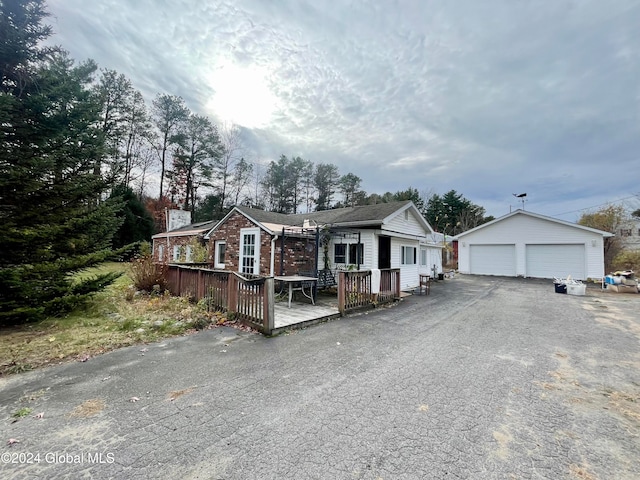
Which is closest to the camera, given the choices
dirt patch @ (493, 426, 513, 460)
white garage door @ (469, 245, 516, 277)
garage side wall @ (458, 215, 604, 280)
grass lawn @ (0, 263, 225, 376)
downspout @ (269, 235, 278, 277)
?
dirt patch @ (493, 426, 513, 460)

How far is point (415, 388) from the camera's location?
3.44 meters

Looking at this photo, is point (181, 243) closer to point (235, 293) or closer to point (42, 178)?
point (42, 178)

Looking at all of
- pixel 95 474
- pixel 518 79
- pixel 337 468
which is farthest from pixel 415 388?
pixel 518 79

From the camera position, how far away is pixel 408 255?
45.0 feet

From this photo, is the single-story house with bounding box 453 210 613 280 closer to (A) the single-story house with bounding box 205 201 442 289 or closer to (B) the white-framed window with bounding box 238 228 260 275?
(A) the single-story house with bounding box 205 201 442 289

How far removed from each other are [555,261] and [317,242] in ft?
57.7

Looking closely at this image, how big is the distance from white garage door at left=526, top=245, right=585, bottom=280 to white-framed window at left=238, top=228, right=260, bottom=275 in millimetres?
18600

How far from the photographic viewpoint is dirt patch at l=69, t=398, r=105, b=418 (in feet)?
9.11

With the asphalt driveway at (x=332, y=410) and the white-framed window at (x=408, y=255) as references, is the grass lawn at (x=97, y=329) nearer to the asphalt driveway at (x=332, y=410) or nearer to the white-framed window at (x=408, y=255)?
the asphalt driveway at (x=332, y=410)

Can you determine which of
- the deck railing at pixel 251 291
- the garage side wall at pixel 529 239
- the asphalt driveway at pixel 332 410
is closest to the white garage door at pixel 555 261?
the garage side wall at pixel 529 239

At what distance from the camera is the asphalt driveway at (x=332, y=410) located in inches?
83.8

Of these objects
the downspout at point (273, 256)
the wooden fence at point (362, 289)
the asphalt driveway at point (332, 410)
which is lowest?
the asphalt driveway at point (332, 410)

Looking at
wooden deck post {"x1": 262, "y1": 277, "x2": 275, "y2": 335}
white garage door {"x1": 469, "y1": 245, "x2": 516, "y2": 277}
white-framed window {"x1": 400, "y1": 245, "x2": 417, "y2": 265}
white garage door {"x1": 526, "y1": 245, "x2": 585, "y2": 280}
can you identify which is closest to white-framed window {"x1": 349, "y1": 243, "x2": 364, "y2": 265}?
white-framed window {"x1": 400, "y1": 245, "x2": 417, "y2": 265}

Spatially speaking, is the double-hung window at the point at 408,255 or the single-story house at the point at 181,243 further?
the single-story house at the point at 181,243
